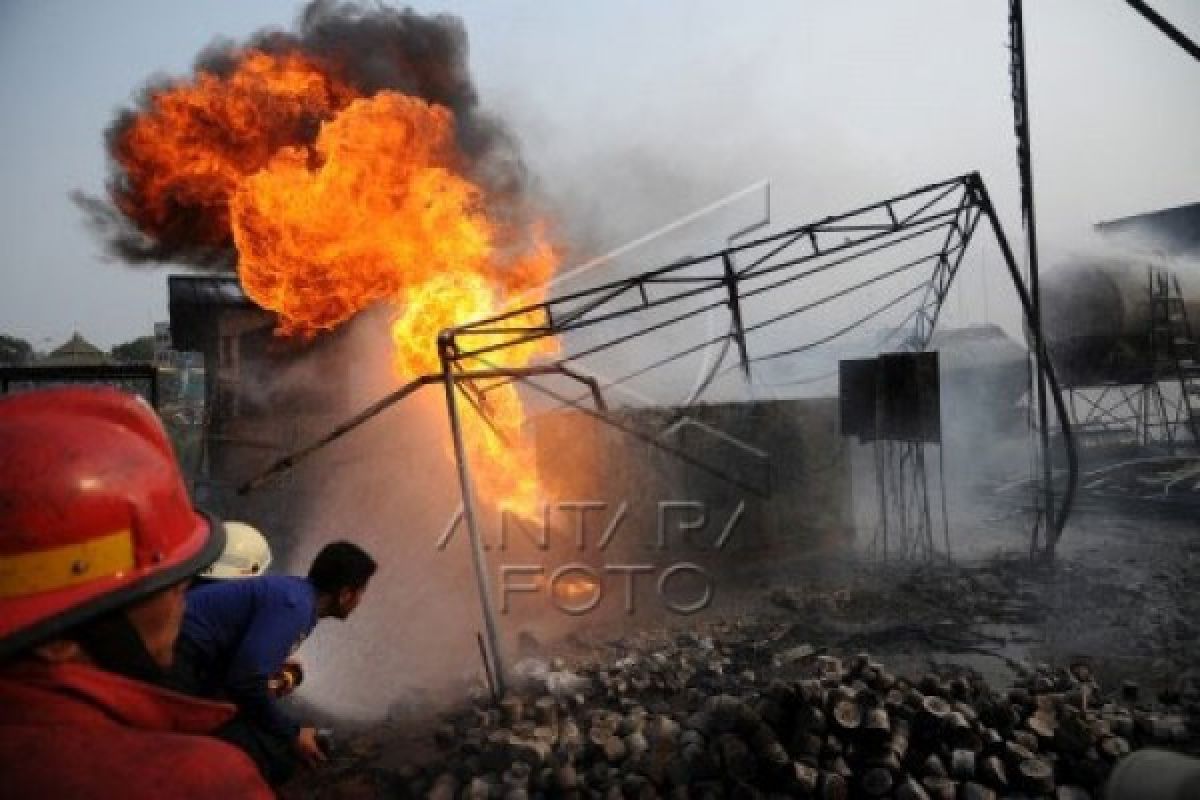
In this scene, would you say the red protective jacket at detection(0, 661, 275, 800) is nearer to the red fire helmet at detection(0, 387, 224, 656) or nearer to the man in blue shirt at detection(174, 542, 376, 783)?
the red fire helmet at detection(0, 387, 224, 656)

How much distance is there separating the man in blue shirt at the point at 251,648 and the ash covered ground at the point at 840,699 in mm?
2119

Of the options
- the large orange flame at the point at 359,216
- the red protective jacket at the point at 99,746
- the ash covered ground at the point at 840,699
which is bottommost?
the ash covered ground at the point at 840,699

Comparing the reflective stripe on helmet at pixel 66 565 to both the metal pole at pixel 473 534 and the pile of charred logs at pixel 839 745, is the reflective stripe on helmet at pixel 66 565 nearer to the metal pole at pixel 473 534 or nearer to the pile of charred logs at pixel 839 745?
the pile of charred logs at pixel 839 745

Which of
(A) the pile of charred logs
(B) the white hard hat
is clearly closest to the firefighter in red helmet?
(B) the white hard hat

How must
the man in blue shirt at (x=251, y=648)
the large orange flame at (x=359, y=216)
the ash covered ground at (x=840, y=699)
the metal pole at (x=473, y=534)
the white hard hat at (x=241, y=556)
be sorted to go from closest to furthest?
1. the man in blue shirt at (x=251, y=648)
2. the ash covered ground at (x=840, y=699)
3. the white hard hat at (x=241, y=556)
4. the metal pole at (x=473, y=534)
5. the large orange flame at (x=359, y=216)

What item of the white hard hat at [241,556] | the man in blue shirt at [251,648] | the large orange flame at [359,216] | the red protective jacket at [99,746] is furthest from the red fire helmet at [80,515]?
the large orange flame at [359,216]

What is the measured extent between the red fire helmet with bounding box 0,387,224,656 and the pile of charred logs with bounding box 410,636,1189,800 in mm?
4972

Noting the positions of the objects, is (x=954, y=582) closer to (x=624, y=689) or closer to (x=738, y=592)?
(x=738, y=592)

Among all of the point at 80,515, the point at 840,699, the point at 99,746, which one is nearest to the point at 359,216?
the point at 840,699

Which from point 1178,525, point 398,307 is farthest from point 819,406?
point 398,307

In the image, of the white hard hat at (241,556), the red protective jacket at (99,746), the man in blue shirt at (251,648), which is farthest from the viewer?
the white hard hat at (241,556)

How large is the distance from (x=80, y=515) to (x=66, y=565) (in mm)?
119

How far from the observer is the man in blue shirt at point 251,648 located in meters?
4.36

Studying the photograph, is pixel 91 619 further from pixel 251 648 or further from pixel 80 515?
pixel 251 648
